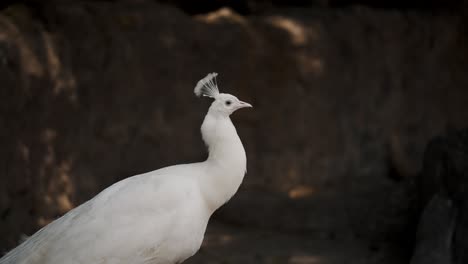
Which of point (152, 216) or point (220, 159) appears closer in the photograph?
point (152, 216)

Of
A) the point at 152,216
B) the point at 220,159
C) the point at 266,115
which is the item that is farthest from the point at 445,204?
the point at 266,115

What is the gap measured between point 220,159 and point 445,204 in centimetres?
188

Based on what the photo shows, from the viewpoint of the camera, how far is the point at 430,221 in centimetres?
483

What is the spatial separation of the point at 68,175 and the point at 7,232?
693 millimetres

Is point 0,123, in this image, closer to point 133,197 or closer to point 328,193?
point 133,197

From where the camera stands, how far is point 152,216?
3580mm

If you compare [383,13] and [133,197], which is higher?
[383,13]

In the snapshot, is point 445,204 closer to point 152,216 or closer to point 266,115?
point 152,216

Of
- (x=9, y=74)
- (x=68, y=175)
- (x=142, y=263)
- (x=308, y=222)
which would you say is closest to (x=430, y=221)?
(x=308, y=222)

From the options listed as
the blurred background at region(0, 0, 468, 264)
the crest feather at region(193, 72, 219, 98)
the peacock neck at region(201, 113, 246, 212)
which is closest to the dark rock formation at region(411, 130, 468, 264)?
the blurred background at region(0, 0, 468, 264)

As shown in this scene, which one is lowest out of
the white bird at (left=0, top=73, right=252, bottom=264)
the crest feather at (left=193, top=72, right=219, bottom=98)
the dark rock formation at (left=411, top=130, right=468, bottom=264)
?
the dark rock formation at (left=411, top=130, right=468, bottom=264)

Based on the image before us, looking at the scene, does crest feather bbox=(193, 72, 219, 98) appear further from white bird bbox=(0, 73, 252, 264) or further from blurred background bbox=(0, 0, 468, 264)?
blurred background bbox=(0, 0, 468, 264)

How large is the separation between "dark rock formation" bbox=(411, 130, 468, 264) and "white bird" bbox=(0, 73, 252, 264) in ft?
5.23

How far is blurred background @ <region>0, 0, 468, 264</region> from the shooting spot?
5.13 m
